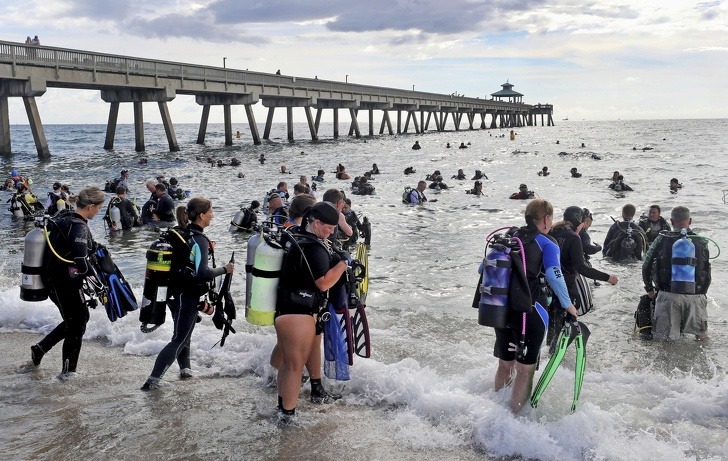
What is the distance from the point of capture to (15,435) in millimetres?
5023

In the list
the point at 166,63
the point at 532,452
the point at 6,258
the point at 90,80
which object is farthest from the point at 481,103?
the point at 532,452

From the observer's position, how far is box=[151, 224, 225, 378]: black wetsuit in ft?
18.4

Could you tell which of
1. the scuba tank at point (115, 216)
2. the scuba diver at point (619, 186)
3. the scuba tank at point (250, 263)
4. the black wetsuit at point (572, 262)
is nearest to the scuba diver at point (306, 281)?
the scuba tank at point (250, 263)

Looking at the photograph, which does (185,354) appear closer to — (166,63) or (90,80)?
(90,80)

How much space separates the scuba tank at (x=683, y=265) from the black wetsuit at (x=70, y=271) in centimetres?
611

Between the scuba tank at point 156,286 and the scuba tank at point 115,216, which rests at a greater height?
the scuba tank at point 156,286

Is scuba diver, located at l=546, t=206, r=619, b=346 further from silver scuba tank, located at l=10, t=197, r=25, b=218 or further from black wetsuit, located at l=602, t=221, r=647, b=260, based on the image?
silver scuba tank, located at l=10, t=197, r=25, b=218

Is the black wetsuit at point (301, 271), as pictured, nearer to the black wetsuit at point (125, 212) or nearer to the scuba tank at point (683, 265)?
the scuba tank at point (683, 265)

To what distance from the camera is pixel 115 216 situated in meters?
17.0

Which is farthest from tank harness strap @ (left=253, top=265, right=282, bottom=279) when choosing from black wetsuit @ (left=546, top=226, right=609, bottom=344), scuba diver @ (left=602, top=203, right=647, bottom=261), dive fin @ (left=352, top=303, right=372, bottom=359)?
scuba diver @ (left=602, top=203, right=647, bottom=261)

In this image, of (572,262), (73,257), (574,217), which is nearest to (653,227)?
(574,217)

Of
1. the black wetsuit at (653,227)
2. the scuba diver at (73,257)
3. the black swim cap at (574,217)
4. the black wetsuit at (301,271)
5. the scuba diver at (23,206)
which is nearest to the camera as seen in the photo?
the black wetsuit at (301,271)

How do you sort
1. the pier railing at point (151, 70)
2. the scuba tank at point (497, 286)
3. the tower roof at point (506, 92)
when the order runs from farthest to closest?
the tower roof at point (506, 92)
the pier railing at point (151, 70)
the scuba tank at point (497, 286)

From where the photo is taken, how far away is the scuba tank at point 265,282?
4.86 metres
